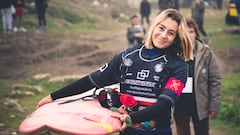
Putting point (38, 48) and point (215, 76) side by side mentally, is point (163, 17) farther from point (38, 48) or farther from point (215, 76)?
point (38, 48)

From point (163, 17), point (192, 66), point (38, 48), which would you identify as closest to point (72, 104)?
point (163, 17)

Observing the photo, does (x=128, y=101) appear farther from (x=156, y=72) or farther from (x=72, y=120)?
(x=72, y=120)

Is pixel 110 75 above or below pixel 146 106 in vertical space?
above

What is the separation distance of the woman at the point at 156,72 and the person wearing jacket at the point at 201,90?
1.56 metres

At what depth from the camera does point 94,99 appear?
A: 3512 mm

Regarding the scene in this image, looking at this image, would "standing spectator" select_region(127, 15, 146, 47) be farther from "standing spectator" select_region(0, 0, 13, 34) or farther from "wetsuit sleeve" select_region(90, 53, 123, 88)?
"wetsuit sleeve" select_region(90, 53, 123, 88)

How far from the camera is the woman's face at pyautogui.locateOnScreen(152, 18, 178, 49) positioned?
3.22 metres

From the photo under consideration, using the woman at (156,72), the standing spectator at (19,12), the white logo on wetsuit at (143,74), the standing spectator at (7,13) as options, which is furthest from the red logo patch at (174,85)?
the standing spectator at (19,12)

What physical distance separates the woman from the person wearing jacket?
1556mm

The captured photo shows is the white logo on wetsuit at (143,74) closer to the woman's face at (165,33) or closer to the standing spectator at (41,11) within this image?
the woman's face at (165,33)

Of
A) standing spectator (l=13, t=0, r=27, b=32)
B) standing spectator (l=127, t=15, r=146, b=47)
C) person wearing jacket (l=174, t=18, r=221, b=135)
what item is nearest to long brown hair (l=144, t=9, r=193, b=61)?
person wearing jacket (l=174, t=18, r=221, b=135)

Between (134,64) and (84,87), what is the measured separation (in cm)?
46

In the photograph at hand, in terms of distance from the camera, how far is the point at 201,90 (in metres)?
4.91

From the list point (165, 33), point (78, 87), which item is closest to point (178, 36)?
point (165, 33)
